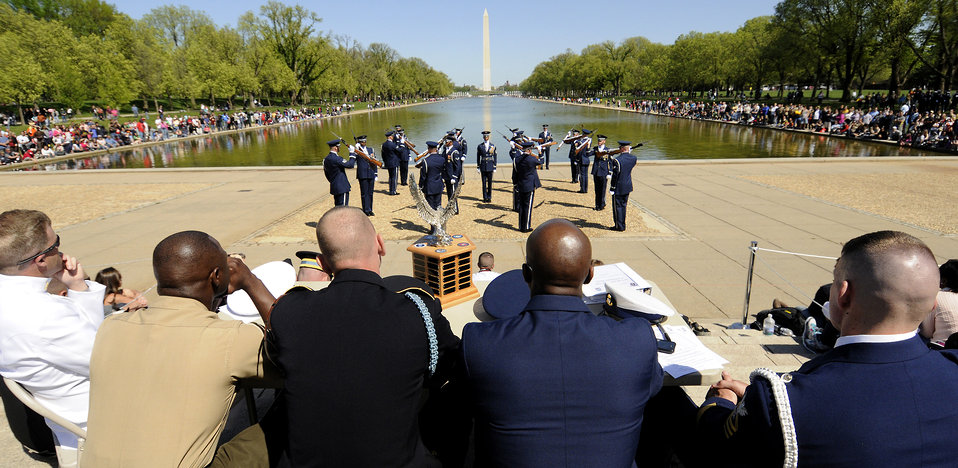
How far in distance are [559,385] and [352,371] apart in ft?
2.67

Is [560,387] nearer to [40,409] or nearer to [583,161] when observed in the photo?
[40,409]

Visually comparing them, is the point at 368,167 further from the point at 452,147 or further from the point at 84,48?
the point at 84,48

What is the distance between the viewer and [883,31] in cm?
4141

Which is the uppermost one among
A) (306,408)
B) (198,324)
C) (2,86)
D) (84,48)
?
(84,48)

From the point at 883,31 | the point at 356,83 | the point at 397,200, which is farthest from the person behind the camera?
the point at 356,83

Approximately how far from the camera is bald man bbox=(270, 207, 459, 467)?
74.0 inches

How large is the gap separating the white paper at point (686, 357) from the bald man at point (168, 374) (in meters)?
2.04

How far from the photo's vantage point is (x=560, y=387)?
1.80 metres

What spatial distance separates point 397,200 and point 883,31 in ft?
163

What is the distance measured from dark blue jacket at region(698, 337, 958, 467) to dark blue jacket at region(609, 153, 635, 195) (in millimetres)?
8606

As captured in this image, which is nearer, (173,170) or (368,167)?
(368,167)

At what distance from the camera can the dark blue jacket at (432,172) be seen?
37.1ft

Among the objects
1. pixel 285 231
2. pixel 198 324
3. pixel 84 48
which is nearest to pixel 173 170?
pixel 285 231

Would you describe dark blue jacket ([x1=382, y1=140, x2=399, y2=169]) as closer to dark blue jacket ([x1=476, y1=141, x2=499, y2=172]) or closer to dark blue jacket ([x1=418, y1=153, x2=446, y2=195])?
dark blue jacket ([x1=476, y1=141, x2=499, y2=172])
